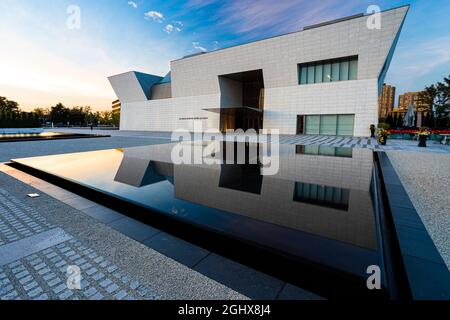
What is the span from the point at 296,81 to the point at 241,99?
41.1 feet

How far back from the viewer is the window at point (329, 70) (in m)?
23.8

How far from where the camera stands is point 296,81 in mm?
26484

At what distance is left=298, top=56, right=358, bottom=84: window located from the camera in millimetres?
23766

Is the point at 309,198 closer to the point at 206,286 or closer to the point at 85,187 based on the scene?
the point at 206,286

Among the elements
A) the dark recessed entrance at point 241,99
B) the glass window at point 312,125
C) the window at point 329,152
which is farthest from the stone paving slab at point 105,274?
the dark recessed entrance at point 241,99

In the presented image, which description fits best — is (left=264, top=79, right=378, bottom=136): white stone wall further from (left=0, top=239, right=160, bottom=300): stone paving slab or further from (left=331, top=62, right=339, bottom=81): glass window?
(left=0, top=239, right=160, bottom=300): stone paving slab

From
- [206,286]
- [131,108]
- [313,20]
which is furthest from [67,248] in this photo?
[131,108]

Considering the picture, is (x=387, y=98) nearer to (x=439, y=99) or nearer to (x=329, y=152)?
(x=439, y=99)

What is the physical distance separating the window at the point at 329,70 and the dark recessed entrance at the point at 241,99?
809 centimetres

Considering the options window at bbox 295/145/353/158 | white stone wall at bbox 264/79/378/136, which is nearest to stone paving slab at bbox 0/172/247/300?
window at bbox 295/145/353/158

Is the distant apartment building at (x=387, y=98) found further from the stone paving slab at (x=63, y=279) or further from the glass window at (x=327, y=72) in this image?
the stone paving slab at (x=63, y=279)

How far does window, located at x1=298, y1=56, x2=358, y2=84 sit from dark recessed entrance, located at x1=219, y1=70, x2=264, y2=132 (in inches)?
319

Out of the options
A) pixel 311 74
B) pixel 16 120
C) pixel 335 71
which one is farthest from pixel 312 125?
pixel 16 120
